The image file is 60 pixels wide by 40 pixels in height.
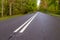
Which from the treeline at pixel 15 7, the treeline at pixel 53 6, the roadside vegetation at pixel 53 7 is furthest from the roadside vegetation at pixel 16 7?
the treeline at pixel 53 6

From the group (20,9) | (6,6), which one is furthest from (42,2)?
(6,6)

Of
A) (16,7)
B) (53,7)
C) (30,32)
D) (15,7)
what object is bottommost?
(53,7)

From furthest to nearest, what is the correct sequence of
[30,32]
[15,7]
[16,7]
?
1. [16,7]
2. [15,7]
3. [30,32]

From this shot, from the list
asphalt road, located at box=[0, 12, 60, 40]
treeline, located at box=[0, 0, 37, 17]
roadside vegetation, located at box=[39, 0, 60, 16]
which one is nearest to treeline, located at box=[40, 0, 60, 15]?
roadside vegetation, located at box=[39, 0, 60, 16]

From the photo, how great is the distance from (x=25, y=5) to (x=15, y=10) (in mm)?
9888

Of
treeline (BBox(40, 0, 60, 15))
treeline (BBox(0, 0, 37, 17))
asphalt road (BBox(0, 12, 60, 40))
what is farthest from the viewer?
treeline (BBox(40, 0, 60, 15))

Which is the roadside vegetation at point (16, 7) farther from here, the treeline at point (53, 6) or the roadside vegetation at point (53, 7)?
the treeline at point (53, 6)

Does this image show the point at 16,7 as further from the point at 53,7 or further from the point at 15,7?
the point at 53,7

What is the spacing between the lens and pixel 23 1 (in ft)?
279

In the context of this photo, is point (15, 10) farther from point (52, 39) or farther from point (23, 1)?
point (52, 39)

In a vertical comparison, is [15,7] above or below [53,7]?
above

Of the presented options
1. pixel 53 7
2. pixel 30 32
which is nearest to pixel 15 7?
pixel 53 7

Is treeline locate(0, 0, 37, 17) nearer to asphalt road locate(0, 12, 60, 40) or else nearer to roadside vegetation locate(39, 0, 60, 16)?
roadside vegetation locate(39, 0, 60, 16)

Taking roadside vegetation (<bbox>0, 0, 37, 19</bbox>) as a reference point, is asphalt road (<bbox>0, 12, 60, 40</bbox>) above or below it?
above
